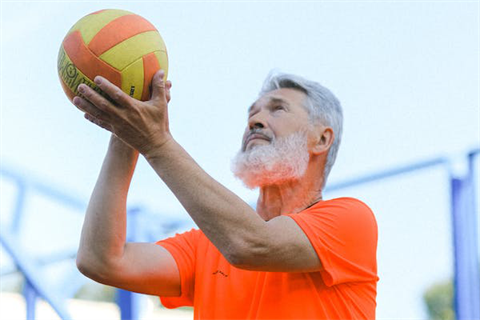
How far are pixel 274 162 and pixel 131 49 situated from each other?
75 cm

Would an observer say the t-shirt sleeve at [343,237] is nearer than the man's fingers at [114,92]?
No

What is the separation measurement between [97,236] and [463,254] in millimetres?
2539

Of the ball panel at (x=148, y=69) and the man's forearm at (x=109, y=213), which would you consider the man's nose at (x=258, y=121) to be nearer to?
the man's forearm at (x=109, y=213)

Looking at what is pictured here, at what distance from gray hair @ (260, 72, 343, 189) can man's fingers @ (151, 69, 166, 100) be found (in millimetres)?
965

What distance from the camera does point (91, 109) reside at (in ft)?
6.88

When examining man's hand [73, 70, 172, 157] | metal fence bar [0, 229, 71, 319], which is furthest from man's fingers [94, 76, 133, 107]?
metal fence bar [0, 229, 71, 319]

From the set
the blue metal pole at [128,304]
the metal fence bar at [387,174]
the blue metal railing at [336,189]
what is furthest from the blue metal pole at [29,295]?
the metal fence bar at [387,174]

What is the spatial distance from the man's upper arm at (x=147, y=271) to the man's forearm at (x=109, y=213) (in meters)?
0.06

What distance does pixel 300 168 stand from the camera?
2.82 metres

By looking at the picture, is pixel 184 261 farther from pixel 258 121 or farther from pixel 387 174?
pixel 387 174

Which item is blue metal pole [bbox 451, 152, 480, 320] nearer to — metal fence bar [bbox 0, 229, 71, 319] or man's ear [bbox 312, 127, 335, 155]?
man's ear [bbox 312, 127, 335, 155]

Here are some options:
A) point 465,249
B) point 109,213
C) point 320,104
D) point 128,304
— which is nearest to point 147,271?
point 109,213

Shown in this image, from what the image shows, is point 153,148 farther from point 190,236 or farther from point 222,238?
point 190,236

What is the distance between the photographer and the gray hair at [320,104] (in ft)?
9.83
